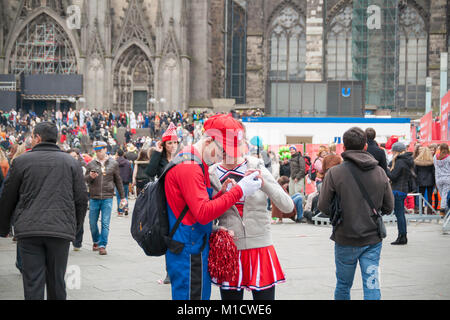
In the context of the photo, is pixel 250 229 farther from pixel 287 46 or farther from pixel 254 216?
pixel 287 46

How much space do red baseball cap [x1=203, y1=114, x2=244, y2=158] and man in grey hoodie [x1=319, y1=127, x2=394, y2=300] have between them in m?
1.44

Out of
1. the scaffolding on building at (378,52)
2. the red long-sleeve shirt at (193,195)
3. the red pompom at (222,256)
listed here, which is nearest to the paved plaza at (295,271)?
the red pompom at (222,256)

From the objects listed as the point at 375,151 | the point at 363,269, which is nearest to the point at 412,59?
the point at 375,151

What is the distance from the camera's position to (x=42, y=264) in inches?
208

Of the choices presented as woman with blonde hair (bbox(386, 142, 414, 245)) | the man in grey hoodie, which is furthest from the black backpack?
woman with blonde hair (bbox(386, 142, 414, 245))

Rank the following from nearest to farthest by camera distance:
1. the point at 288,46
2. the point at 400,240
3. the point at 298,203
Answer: the point at 400,240, the point at 298,203, the point at 288,46

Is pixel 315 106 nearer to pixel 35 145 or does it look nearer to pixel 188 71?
pixel 188 71

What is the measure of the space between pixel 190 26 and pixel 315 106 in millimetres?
11680

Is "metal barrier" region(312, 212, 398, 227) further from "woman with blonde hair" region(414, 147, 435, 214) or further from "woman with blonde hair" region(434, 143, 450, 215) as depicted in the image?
"woman with blonde hair" region(434, 143, 450, 215)

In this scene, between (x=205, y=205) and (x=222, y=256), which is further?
(x=222, y=256)

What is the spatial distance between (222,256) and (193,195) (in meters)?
0.46

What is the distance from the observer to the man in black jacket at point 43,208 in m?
5.21

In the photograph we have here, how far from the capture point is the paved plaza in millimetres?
7027
